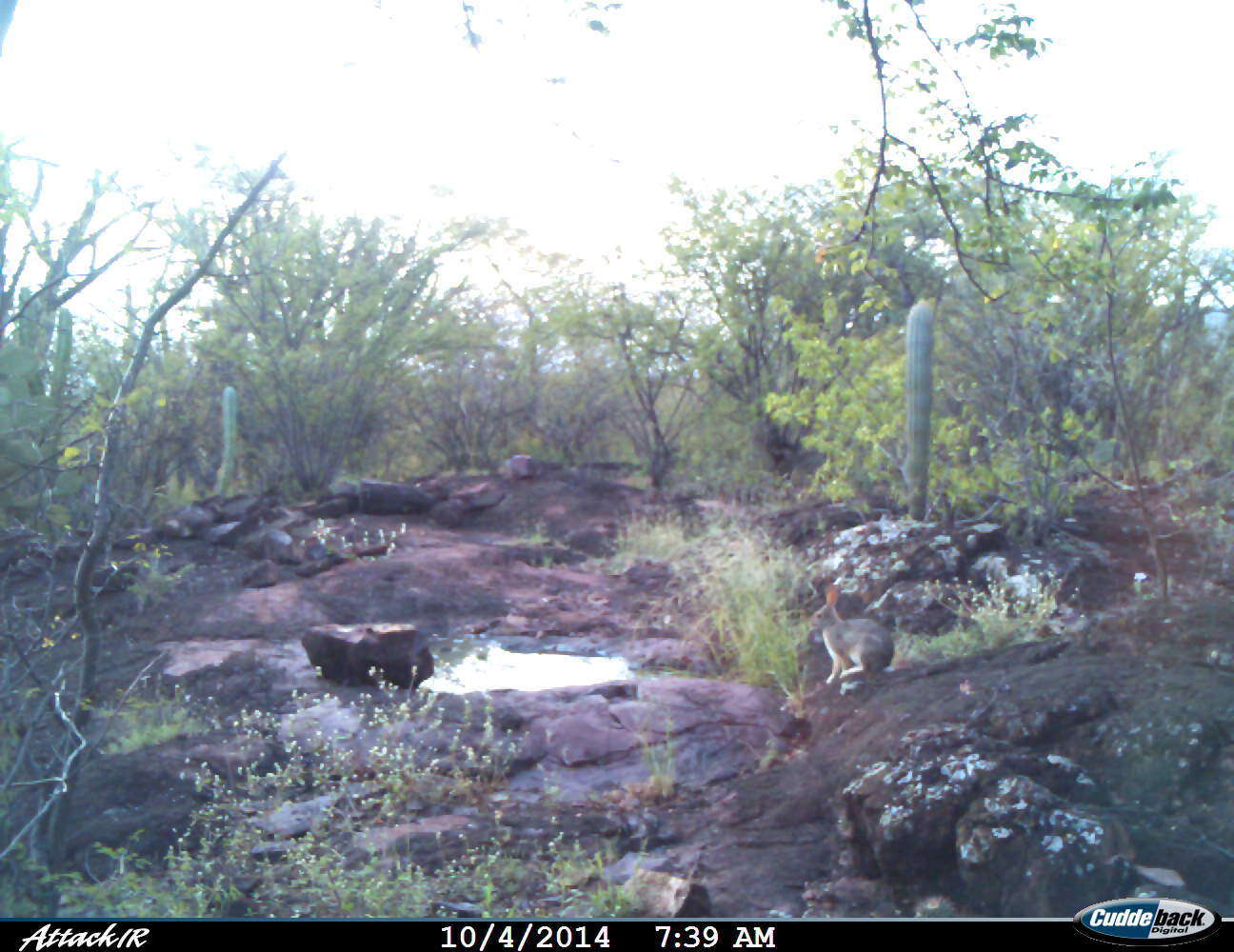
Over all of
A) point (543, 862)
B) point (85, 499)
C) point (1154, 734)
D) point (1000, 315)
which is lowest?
point (543, 862)

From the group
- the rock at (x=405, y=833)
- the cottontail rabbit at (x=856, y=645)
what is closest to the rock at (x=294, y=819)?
the rock at (x=405, y=833)

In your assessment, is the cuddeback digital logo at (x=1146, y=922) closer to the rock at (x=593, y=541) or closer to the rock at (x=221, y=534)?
the rock at (x=221, y=534)

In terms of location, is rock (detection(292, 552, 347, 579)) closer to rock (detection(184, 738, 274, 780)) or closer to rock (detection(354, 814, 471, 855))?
rock (detection(184, 738, 274, 780))

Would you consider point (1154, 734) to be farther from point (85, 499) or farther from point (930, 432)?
point (930, 432)

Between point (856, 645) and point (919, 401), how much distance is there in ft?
12.2

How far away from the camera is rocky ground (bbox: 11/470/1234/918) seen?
12.4 ft

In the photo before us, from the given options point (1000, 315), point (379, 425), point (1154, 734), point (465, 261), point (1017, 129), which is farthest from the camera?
point (465, 261)

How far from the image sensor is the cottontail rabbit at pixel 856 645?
19.9 feet

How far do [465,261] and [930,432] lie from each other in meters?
13.6

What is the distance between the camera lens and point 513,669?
8297 millimetres

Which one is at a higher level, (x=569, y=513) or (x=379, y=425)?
(x=379, y=425)

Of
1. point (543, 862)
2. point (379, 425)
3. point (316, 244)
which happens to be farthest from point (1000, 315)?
point (379, 425)

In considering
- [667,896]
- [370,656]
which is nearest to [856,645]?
[667,896]

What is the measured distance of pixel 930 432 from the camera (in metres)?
9.25
